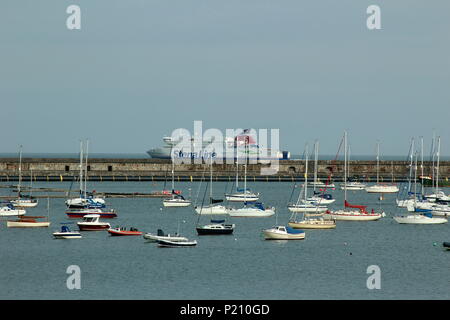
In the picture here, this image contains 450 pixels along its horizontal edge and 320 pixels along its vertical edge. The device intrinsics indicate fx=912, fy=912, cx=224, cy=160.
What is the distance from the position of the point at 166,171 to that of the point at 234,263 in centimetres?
7708

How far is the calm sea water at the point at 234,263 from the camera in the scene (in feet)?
134

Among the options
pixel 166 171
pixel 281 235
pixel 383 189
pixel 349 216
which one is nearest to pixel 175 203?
pixel 349 216

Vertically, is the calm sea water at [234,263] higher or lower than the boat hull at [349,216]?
lower

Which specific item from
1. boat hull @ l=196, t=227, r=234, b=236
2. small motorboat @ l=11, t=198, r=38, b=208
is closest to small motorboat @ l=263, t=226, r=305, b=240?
boat hull @ l=196, t=227, r=234, b=236

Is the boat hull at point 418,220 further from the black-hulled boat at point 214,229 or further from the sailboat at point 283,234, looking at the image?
the black-hulled boat at point 214,229

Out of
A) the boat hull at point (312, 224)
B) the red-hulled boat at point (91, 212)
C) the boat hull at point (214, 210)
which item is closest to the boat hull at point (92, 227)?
the red-hulled boat at point (91, 212)

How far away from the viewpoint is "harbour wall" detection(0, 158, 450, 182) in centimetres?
12319

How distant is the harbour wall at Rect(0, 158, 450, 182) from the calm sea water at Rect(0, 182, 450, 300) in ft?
178

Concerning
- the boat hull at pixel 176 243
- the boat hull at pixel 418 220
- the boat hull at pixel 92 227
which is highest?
the boat hull at pixel 418 220

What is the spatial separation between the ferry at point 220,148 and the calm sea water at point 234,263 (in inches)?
3711

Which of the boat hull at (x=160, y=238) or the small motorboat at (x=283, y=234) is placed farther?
the small motorboat at (x=283, y=234)

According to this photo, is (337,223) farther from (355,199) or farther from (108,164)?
(108,164)

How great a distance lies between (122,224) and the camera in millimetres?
67375
